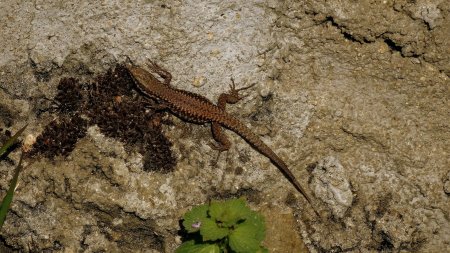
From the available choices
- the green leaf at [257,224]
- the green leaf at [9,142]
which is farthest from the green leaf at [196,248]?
the green leaf at [9,142]

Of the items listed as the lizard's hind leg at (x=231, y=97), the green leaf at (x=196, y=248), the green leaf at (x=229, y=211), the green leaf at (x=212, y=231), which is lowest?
the green leaf at (x=196, y=248)

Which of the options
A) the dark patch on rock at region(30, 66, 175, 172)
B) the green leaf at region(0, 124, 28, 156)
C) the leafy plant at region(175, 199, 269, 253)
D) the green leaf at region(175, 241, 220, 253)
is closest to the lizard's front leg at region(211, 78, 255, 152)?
the dark patch on rock at region(30, 66, 175, 172)

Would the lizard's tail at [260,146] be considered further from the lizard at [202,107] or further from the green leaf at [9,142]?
the green leaf at [9,142]

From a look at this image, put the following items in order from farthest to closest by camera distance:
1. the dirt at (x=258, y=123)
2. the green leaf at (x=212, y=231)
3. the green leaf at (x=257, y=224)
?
1. the dirt at (x=258, y=123)
2. the green leaf at (x=257, y=224)
3. the green leaf at (x=212, y=231)

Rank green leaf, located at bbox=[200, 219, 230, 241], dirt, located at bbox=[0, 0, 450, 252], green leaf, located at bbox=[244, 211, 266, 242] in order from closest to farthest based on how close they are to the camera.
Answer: green leaf, located at bbox=[200, 219, 230, 241] < green leaf, located at bbox=[244, 211, 266, 242] < dirt, located at bbox=[0, 0, 450, 252]

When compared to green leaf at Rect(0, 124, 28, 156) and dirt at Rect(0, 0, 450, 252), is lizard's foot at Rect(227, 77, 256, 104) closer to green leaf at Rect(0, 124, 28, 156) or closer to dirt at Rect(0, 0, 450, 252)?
dirt at Rect(0, 0, 450, 252)

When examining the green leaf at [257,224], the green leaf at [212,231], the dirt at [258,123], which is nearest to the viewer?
the green leaf at [212,231]

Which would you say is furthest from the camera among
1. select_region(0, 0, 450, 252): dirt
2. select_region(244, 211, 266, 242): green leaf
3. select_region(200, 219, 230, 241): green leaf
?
select_region(0, 0, 450, 252): dirt
